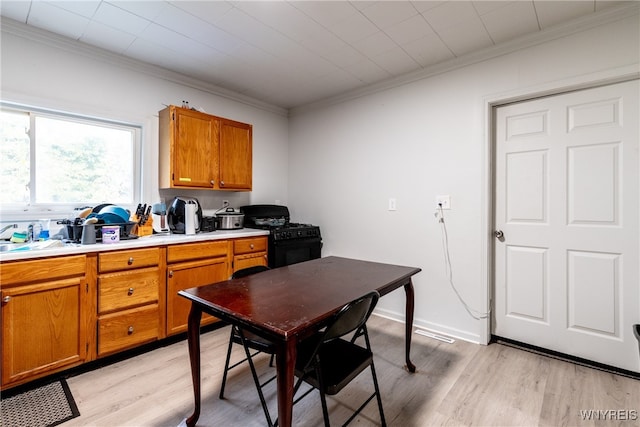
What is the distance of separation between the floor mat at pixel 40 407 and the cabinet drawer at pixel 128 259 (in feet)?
2.53

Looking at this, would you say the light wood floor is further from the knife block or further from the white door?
the knife block

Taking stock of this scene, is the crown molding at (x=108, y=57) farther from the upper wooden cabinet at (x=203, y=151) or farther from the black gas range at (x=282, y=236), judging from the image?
the black gas range at (x=282, y=236)

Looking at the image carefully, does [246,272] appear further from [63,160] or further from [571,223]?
[571,223]

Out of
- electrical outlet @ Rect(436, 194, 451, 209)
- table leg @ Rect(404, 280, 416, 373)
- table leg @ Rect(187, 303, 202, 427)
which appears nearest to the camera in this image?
table leg @ Rect(187, 303, 202, 427)

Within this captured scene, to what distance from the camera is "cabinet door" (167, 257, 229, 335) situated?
2.48 m

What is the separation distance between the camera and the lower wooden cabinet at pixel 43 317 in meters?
1.78

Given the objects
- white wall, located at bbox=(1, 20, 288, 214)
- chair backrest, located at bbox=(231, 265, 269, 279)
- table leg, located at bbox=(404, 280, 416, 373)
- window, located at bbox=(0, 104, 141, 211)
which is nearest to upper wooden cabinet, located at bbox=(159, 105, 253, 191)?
white wall, located at bbox=(1, 20, 288, 214)

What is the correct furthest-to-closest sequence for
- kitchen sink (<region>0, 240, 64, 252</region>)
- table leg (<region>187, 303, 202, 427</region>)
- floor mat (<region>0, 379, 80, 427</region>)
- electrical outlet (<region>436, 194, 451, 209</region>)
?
electrical outlet (<region>436, 194, 451, 209</region>) < kitchen sink (<region>0, 240, 64, 252</region>) < floor mat (<region>0, 379, 80, 427</region>) < table leg (<region>187, 303, 202, 427</region>)

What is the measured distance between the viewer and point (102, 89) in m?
2.58

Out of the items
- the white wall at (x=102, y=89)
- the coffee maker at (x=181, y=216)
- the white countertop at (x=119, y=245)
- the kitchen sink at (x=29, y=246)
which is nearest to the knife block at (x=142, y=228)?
the white countertop at (x=119, y=245)

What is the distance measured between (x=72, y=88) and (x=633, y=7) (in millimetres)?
4113

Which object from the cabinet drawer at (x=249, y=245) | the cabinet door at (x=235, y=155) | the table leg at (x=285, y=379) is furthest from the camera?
the cabinet door at (x=235, y=155)

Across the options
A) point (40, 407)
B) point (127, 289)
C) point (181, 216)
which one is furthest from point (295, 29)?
point (40, 407)

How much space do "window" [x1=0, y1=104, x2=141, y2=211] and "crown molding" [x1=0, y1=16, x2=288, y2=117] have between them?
20.8 inches
